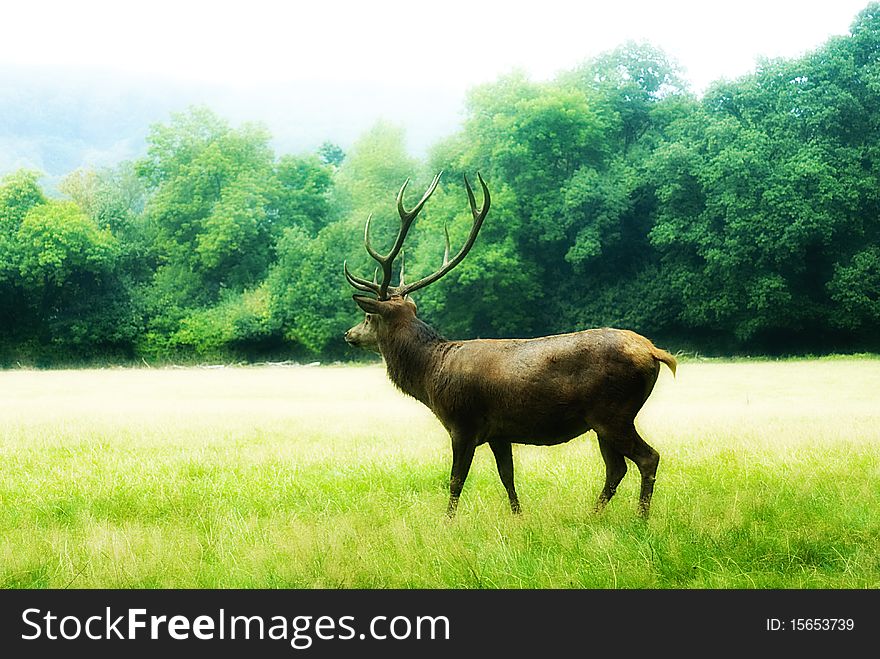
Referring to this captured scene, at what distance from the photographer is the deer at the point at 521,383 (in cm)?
374

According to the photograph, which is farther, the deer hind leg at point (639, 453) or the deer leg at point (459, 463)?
the deer leg at point (459, 463)

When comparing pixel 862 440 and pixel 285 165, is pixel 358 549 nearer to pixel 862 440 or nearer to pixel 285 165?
pixel 862 440

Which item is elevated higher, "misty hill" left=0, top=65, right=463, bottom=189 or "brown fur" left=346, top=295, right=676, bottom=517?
"misty hill" left=0, top=65, right=463, bottom=189

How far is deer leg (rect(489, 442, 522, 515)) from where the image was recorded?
4105 mm

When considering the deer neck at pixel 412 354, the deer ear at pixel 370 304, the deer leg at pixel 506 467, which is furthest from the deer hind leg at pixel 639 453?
the deer ear at pixel 370 304

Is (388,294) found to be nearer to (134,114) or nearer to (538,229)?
(538,229)

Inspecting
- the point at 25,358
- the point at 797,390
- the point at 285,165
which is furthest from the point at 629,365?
the point at 285,165

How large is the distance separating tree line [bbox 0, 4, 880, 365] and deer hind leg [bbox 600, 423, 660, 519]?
510 inches

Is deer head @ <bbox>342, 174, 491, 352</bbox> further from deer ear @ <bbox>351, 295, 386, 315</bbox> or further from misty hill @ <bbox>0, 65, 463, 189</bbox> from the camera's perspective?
misty hill @ <bbox>0, 65, 463, 189</bbox>

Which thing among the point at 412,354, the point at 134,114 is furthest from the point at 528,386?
the point at 134,114

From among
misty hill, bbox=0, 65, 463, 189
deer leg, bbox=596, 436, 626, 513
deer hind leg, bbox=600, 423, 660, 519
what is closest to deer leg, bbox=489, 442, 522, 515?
deer leg, bbox=596, 436, 626, 513

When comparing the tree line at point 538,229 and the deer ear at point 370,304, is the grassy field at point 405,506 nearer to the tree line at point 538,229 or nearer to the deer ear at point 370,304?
the deer ear at point 370,304

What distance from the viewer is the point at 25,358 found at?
60.2 ft
